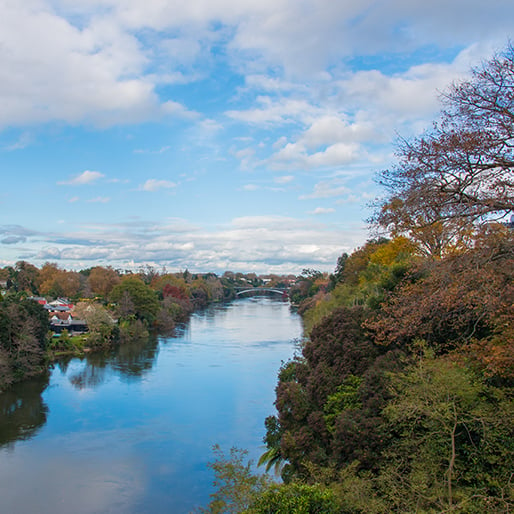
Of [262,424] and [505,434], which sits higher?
[505,434]

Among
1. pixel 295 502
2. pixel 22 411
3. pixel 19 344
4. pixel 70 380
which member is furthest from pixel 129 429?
pixel 295 502

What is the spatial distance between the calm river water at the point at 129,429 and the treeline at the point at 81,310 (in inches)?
85.7

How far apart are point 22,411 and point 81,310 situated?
81.3ft

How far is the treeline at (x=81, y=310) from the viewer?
26.0 m

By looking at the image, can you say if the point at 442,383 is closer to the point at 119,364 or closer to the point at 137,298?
the point at 119,364

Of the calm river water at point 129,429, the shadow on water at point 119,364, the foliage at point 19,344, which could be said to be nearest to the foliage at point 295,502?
the calm river water at point 129,429

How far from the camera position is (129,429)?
58.3 feet

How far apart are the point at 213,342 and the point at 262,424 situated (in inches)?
819

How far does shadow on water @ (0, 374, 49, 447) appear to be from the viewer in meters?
17.6

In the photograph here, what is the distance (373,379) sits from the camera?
32.3 ft

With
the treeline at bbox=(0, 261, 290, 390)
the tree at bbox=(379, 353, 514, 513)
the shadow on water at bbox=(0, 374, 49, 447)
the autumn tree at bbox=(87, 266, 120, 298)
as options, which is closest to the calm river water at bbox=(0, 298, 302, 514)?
the shadow on water at bbox=(0, 374, 49, 447)

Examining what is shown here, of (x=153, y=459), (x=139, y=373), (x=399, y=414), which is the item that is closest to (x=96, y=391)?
(x=139, y=373)

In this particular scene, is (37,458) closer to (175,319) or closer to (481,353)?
A: (481,353)

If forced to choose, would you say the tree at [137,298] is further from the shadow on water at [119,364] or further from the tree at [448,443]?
the tree at [448,443]
